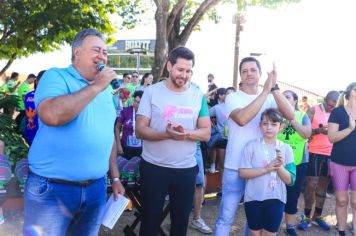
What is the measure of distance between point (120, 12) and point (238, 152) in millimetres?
14936

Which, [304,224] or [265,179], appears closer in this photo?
[265,179]

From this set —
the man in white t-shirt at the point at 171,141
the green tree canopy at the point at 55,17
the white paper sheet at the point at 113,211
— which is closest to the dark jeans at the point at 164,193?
the man in white t-shirt at the point at 171,141

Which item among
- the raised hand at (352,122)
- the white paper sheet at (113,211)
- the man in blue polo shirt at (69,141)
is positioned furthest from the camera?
the raised hand at (352,122)

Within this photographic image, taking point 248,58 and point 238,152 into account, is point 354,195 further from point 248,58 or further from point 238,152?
point 248,58

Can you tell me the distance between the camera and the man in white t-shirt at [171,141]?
125 inches

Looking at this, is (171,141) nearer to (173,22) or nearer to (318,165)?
(318,165)

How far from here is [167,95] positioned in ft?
10.6

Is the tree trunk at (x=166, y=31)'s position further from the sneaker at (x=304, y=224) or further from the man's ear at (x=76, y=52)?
the man's ear at (x=76, y=52)

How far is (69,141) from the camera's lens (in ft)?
7.02

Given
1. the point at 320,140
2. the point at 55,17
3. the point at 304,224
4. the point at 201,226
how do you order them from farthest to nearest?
the point at 55,17 → the point at 320,140 → the point at 304,224 → the point at 201,226

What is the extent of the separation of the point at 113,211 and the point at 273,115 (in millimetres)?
1712

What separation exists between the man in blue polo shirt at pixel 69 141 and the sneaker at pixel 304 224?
3.83m

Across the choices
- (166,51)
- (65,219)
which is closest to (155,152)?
(65,219)

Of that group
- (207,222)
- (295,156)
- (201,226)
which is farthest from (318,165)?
(201,226)
